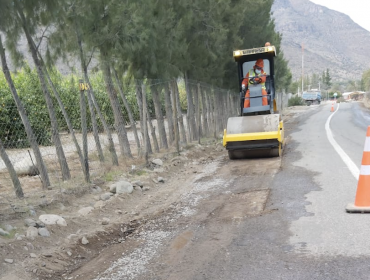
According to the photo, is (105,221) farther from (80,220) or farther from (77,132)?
(77,132)

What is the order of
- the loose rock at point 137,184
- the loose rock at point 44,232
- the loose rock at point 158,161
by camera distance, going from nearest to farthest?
the loose rock at point 44,232 → the loose rock at point 137,184 → the loose rock at point 158,161

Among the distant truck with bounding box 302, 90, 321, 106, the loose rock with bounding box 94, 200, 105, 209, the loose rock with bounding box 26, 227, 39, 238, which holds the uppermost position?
the loose rock with bounding box 26, 227, 39, 238

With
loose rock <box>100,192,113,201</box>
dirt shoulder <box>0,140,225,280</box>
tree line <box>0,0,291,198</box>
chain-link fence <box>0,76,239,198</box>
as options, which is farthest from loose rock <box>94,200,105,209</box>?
tree line <box>0,0,291,198</box>

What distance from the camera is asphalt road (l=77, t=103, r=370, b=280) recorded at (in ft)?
12.6

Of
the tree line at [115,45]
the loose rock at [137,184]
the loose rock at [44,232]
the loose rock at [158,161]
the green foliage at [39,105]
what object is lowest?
the loose rock at [158,161]

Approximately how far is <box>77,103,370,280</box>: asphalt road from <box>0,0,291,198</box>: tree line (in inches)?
127

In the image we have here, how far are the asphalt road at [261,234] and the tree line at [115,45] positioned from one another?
10.5 feet

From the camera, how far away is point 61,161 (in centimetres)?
827

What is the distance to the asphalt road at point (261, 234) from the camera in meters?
3.85

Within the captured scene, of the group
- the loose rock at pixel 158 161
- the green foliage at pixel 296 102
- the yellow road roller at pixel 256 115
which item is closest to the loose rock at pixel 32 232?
the loose rock at pixel 158 161

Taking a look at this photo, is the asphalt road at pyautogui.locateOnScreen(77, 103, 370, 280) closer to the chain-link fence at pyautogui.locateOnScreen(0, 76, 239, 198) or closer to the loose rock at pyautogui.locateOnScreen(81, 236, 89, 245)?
the loose rock at pyautogui.locateOnScreen(81, 236, 89, 245)

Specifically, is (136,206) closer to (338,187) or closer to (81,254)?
(81,254)

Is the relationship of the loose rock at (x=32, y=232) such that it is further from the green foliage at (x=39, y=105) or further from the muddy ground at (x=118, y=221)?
the green foliage at (x=39, y=105)

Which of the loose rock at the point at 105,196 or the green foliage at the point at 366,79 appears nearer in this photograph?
the loose rock at the point at 105,196
